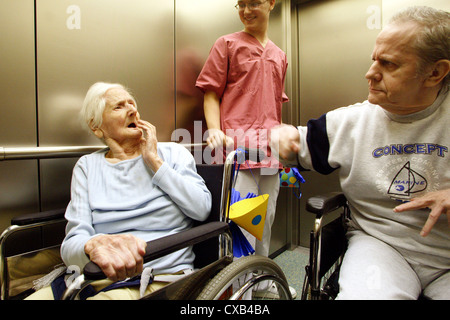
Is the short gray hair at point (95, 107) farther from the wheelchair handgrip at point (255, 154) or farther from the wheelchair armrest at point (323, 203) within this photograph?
the wheelchair armrest at point (323, 203)

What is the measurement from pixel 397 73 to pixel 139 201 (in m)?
0.94

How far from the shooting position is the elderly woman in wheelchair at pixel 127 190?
900mm

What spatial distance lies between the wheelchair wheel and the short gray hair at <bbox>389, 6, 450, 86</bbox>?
0.78 metres

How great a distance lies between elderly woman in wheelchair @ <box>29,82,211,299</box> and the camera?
2.95 ft

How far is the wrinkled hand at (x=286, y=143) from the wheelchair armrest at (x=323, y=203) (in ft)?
0.64

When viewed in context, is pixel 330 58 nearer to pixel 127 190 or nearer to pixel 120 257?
pixel 127 190

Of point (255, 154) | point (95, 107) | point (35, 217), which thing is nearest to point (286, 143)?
point (255, 154)

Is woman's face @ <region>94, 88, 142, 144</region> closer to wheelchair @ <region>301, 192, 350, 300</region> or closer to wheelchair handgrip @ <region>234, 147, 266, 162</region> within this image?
wheelchair handgrip @ <region>234, 147, 266, 162</region>

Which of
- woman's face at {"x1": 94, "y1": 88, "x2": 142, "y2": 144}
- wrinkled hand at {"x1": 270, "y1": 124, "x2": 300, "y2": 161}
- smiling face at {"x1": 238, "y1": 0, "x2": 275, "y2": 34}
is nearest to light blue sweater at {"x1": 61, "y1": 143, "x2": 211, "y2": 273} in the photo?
woman's face at {"x1": 94, "y1": 88, "x2": 142, "y2": 144}

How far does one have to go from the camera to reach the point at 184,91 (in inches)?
66.1

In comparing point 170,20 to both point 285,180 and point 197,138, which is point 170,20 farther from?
point 285,180

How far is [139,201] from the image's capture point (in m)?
0.99

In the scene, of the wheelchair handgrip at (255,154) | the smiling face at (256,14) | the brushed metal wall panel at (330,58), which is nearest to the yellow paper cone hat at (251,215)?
the wheelchair handgrip at (255,154)
